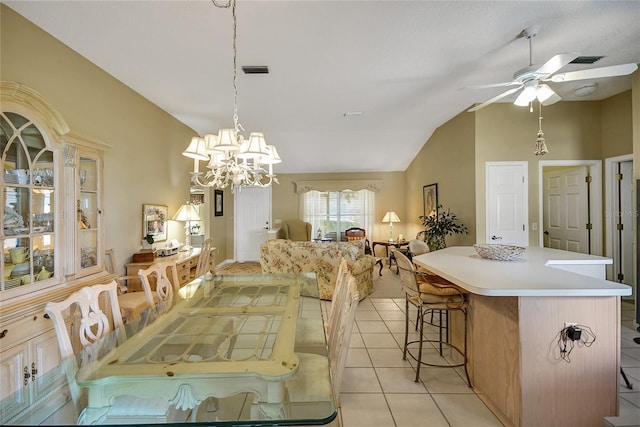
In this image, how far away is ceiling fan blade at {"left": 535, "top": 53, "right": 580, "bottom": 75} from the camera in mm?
1942

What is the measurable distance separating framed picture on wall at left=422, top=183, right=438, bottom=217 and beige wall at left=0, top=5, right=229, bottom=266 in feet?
15.1

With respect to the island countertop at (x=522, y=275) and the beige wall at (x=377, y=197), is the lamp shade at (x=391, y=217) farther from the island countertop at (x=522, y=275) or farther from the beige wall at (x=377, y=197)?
the island countertop at (x=522, y=275)

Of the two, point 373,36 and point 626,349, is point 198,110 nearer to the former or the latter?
point 373,36

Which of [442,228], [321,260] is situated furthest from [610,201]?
[321,260]

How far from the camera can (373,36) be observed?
2.40 m

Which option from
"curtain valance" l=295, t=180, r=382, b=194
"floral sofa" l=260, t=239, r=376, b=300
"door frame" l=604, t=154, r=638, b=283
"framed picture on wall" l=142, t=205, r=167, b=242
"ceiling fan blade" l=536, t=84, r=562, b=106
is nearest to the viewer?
"ceiling fan blade" l=536, t=84, r=562, b=106

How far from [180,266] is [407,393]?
116 inches

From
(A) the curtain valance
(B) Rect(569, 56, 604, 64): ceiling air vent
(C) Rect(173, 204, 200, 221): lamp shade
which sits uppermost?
(B) Rect(569, 56, 604, 64): ceiling air vent

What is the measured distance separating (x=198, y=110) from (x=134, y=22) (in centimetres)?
194

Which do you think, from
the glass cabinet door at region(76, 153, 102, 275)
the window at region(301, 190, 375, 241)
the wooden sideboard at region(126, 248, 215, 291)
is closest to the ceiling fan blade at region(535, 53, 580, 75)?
the glass cabinet door at region(76, 153, 102, 275)

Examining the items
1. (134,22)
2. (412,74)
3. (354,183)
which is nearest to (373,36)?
(412,74)

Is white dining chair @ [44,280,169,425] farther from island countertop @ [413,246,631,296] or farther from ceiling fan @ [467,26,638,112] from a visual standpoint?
ceiling fan @ [467,26,638,112]

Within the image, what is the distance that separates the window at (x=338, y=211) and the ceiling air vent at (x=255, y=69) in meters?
4.96

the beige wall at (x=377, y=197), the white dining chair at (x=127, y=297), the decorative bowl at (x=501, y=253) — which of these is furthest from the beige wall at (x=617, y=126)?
the white dining chair at (x=127, y=297)
